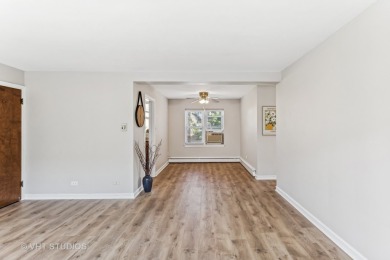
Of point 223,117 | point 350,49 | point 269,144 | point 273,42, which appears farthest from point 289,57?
point 223,117

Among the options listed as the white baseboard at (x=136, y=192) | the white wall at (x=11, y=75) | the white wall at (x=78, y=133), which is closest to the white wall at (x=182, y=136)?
the white baseboard at (x=136, y=192)

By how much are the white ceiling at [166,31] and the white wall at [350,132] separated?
0.83ft

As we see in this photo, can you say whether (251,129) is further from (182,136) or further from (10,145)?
(10,145)

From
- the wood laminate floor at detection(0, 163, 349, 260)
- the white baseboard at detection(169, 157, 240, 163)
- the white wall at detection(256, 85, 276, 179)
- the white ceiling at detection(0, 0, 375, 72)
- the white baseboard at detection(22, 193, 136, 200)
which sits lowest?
the wood laminate floor at detection(0, 163, 349, 260)

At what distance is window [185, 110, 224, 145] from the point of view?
973cm

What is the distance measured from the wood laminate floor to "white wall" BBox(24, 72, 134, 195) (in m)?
0.44

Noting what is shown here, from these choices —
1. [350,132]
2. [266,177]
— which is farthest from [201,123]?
[350,132]

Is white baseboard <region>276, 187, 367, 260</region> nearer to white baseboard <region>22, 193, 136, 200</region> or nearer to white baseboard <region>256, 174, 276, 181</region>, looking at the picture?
white baseboard <region>256, 174, 276, 181</region>

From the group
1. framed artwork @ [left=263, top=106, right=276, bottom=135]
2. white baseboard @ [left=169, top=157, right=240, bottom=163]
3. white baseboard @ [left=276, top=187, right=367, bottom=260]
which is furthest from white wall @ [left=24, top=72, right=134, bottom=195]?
white baseboard @ [left=169, top=157, right=240, bottom=163]

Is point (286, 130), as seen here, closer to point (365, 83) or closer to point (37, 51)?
point (365, 83)

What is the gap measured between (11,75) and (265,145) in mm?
5580

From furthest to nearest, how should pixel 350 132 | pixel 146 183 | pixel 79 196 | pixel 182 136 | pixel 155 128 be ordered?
pixel 182 136 → pixel 155 128 → pixel 146 183 → pixel 79 196 → pixel 350 132

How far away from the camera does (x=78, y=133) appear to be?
4836mm

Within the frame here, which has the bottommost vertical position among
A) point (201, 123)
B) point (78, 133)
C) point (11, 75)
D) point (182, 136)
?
point (182, 136)
